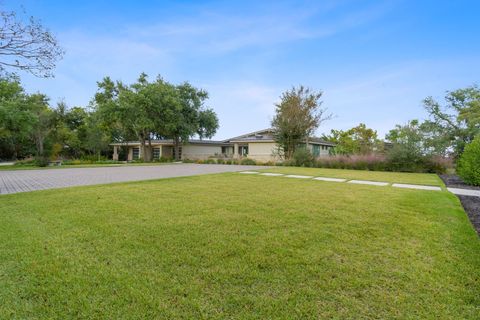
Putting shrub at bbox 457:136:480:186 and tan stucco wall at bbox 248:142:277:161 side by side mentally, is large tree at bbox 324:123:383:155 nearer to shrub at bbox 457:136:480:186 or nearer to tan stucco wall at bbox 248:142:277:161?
tan stucco wall at bbox 248:142:277:161

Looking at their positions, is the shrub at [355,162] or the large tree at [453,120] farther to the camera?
the large tree at [453,120]

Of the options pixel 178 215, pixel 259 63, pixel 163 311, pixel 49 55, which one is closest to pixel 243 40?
pixel 259 63

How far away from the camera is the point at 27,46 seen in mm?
5750

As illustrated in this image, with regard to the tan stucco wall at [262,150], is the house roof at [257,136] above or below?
above

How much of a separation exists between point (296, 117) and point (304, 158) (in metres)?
4.18

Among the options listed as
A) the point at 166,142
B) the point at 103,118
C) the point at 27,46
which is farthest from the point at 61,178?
the point at 166,142

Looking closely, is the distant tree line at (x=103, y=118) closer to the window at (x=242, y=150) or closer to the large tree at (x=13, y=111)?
the large tree at (x=13, y=111)

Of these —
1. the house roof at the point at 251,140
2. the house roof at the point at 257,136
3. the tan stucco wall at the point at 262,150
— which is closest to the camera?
the tan stucco wall at the point at 262,150

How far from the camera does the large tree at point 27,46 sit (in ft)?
18.0

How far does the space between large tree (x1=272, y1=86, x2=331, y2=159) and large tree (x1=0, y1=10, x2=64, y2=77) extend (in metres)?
17.0

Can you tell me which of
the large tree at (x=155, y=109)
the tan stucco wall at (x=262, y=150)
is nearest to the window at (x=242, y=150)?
the tan stucco wall at (x=262, y=150)

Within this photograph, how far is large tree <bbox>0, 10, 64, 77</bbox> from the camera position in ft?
18.0

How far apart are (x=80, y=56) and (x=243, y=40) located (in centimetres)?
905

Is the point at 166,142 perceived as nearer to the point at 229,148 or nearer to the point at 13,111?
the point at 229,148
